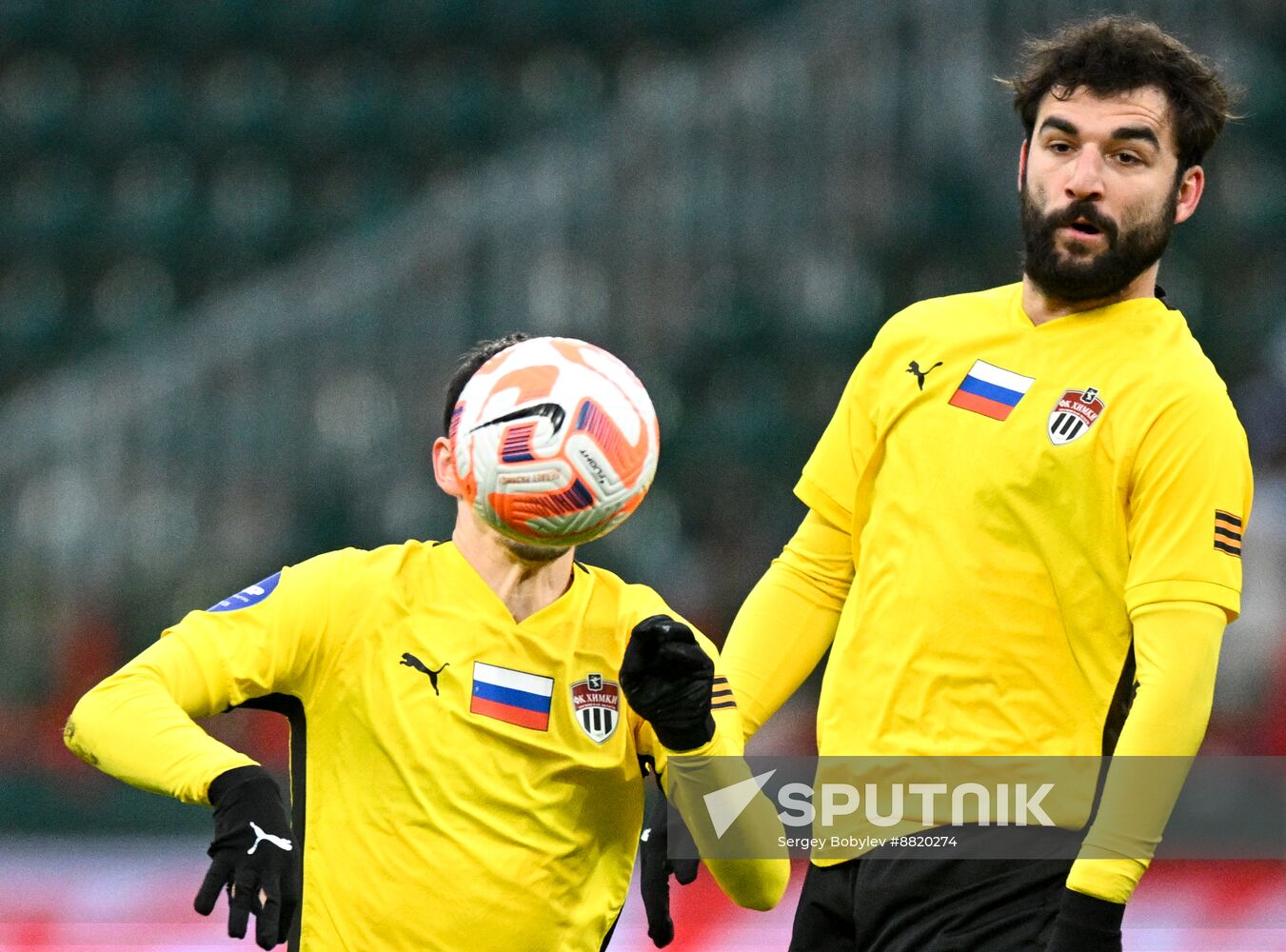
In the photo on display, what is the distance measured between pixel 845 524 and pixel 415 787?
784mm

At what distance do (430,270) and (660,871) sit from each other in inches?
214

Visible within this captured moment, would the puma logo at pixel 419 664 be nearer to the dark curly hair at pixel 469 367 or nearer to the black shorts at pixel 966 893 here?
the dark curly hair at pixel 469 367

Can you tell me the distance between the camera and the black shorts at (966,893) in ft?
8.68

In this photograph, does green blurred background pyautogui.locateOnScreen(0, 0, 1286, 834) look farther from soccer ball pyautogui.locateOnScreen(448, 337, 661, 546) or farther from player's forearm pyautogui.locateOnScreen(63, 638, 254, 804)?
soccer ball pyautogui.locateOnScreen(448, 337, 661, 546)

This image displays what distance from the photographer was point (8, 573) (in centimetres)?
702

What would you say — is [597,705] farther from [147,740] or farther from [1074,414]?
[1074,414]

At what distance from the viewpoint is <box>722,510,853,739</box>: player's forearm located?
Answer: 9.90ft

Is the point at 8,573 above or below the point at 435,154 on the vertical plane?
below

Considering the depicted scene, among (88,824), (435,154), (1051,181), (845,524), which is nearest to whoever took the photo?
(1051,181)

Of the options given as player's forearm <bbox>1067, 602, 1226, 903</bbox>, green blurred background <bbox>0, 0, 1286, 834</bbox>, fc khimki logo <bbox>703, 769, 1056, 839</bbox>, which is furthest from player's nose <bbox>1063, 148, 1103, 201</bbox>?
green blurred background <bbox>0, 0, 1286, 834</bbox>

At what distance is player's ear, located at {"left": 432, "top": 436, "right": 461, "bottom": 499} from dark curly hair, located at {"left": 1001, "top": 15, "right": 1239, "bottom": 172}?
1033 millimetres

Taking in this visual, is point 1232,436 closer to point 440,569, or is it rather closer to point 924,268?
point 440,569

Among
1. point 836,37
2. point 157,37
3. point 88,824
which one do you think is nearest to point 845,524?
point 88,824

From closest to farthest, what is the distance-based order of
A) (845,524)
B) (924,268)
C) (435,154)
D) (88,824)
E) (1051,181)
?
1. (1051,181)
2. (845,524)
3. (88,824)
4. (924,268)
5. (435,154)
